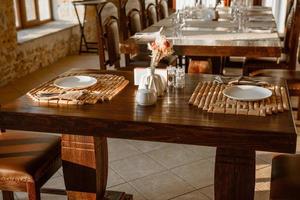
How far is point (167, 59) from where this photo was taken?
153 inches

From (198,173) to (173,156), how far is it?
29 cm

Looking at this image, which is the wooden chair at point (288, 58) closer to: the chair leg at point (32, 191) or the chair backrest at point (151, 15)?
the chair backrest at point (151, 15)

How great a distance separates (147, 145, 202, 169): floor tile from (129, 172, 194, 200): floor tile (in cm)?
16

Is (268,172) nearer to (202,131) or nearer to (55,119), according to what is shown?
(202,131)

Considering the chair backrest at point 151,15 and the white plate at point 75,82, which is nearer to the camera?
the white plate at point 75,82

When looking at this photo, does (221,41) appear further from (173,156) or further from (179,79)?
(179,79)

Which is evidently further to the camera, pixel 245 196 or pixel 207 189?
pixel 207 189

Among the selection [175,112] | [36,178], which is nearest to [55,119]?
[36,178]

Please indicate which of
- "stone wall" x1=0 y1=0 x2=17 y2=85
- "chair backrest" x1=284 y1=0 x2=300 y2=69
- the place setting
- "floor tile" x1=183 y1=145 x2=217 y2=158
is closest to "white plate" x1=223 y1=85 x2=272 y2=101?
the place setting

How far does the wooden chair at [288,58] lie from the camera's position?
351 cm

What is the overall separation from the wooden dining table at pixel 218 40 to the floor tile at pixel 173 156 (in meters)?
0.69

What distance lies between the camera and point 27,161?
182 cm

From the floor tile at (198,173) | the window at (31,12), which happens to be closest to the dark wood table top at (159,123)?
the floor tile at (198,173)

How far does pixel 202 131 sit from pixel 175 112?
186 millimetres
